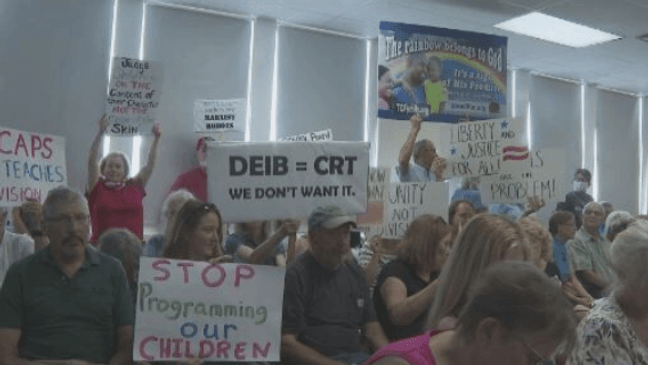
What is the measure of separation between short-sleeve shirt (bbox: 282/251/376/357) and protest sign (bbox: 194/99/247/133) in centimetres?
358

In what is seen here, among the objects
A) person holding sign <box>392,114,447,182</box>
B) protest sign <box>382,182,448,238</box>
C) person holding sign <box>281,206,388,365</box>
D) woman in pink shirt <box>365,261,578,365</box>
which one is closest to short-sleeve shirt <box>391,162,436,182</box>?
person holding sign <box>392,114,447,182</box>

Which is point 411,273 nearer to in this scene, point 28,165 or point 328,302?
point 328,302

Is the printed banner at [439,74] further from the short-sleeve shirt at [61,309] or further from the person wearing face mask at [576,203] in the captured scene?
the person wearing face mask at [576,203]

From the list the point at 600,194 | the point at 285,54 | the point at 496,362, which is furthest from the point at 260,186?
the point at 600,194

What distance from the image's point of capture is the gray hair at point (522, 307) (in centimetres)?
134

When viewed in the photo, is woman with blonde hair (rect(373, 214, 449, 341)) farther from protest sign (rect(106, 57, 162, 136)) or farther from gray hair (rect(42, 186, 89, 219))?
protest sign (rect(106, 57, 162, 136))

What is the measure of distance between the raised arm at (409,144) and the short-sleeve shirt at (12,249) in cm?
239

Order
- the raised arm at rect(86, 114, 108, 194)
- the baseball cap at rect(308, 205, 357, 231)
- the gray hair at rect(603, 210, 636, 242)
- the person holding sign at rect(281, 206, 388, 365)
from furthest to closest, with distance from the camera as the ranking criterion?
the raised arm at rect(86, 114, 108, 194)
the gray hair at rect(603, 210, 636, 242)
the baseball cap at rect(308, 205, 357, 231)
the person holding sign at rect(281, 206, 388, 365)

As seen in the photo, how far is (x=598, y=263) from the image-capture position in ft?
19.2

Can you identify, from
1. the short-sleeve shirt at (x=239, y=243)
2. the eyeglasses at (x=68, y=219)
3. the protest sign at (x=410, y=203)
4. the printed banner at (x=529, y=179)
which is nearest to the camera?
the eyeglasses at (x=68, y=219)

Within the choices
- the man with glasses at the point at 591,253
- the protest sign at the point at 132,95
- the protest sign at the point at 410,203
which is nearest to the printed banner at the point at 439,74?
the protest sign at the point at 410,203

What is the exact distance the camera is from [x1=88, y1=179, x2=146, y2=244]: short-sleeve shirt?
5.29m

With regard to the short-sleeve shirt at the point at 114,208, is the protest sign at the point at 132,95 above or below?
above

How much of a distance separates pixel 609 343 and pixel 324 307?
54.7 inches
